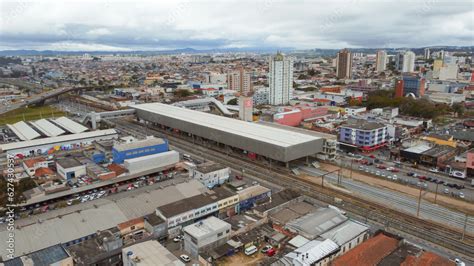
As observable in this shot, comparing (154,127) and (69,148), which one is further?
(154,127)

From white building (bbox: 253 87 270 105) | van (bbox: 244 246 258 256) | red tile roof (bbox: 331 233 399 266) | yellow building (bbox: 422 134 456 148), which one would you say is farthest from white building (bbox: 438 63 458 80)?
van (bbox: 244 246 258 256)

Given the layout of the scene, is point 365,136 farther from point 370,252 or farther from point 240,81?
point 240,81

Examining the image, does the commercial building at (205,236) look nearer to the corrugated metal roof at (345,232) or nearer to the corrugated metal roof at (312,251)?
the corrugated metal roof at (312,251)

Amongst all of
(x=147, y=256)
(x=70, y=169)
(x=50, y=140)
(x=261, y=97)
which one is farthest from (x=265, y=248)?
(x=261, y=97)

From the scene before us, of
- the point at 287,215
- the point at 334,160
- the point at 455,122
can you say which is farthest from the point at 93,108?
the point at 455,122

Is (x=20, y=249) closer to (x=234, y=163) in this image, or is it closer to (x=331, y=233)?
(x=331, y=233)

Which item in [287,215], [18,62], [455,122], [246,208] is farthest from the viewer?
[18,62]
